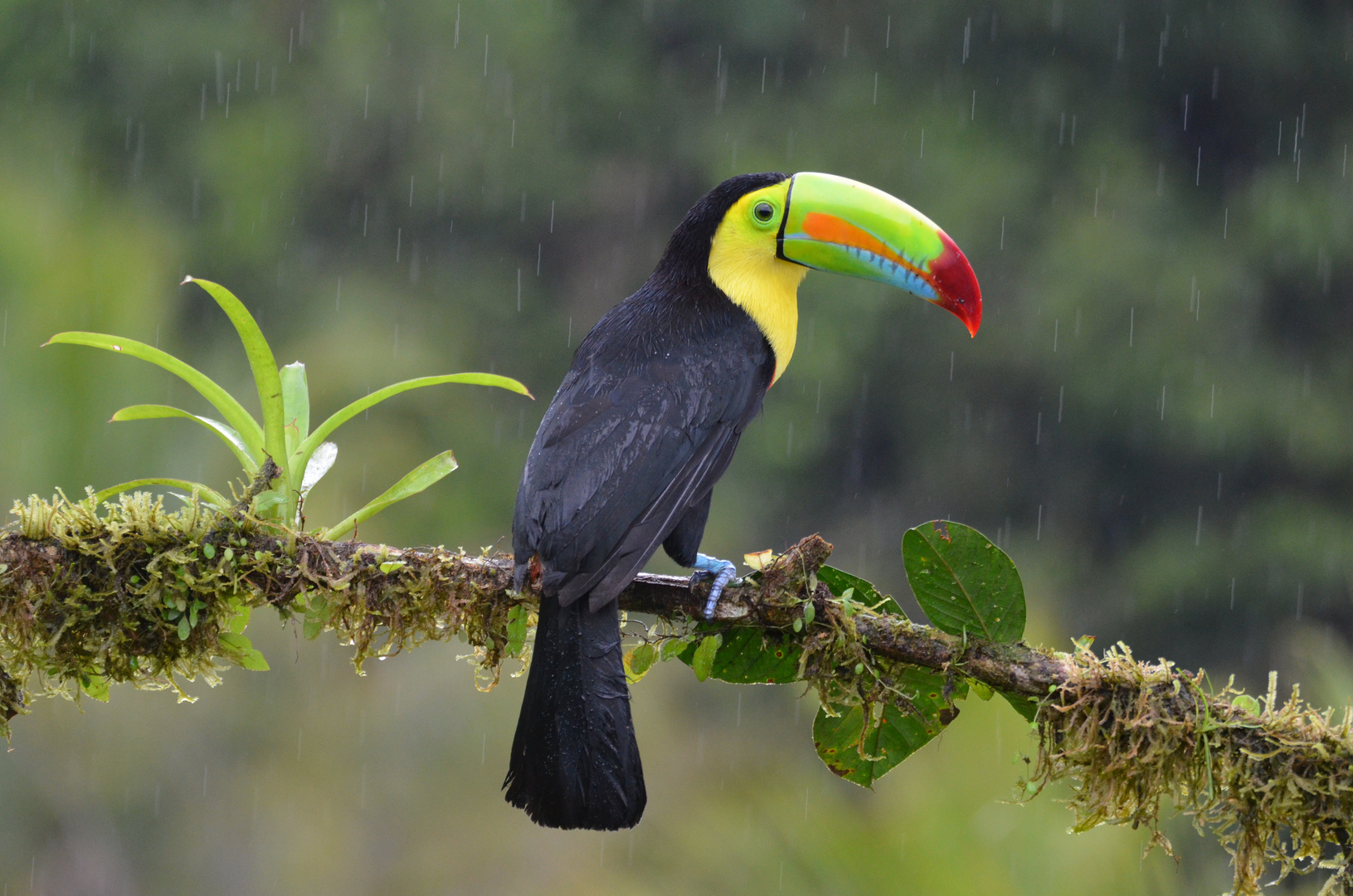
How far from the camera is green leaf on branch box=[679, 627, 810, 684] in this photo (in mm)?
1567

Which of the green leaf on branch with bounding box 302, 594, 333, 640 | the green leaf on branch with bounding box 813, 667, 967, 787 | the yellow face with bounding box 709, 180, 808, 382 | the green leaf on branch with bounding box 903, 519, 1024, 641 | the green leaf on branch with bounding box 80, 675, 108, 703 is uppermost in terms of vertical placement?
the yellow face with bounding box 709, 180, 808, 382

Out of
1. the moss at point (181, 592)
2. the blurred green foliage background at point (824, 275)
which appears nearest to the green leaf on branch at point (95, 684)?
the moss at point (181, 592)

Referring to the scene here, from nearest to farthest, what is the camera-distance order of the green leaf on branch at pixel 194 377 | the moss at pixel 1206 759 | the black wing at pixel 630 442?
the moss at pixel 1206 759 < the black wing at pixel 630 442 < the green leaf on branch at pixel 194 377

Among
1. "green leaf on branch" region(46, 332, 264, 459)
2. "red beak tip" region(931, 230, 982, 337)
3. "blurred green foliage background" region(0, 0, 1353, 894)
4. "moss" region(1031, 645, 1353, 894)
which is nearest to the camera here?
"moss" region(1031, 645, 1353, 894)

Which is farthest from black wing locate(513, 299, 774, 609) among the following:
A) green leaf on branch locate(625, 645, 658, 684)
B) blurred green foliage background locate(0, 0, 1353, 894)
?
blurred green foliage background locate(0, 0, 1353, 894)

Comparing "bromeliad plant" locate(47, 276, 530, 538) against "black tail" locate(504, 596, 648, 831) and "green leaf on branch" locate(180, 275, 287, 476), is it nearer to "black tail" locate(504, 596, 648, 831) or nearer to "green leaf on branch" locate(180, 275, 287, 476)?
"green leaf on branch" locate(180, 275, 287, 476)

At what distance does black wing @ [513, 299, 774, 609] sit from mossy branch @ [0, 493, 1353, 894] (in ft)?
0.26

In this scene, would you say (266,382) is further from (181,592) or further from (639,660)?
(639,660)

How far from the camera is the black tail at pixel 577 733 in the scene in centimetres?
149

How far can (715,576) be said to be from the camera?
1.58m

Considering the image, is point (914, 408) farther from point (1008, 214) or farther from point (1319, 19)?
point (1319, 19)

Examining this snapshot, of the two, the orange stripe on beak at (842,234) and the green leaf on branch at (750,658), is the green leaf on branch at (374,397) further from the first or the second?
the orange stripe on beak at (842,234)

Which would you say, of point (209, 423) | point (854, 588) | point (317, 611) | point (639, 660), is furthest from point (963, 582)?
point (209, 423)

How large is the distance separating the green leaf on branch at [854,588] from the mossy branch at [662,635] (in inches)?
2.2
